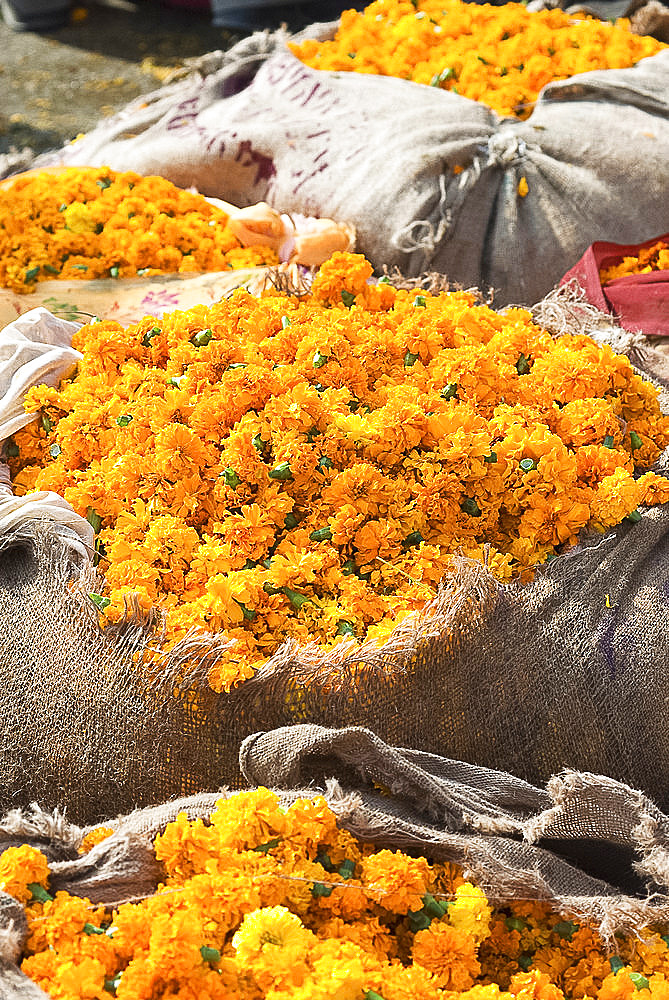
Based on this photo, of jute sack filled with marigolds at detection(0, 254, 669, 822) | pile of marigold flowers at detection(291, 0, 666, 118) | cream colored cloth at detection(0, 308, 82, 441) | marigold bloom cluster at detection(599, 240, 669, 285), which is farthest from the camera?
pile of marigold flowers at detection(291, 0, 666, 118)

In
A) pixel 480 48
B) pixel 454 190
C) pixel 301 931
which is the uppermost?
pixel 480 48

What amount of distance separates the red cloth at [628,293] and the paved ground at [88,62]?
295 centimetres

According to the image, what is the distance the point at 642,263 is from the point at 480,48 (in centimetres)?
94

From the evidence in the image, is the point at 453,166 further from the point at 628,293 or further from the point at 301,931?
the point at 301,931

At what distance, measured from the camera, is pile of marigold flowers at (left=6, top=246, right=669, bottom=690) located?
1446mm

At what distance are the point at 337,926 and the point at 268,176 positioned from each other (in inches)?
78.3

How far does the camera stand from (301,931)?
107 centimetres

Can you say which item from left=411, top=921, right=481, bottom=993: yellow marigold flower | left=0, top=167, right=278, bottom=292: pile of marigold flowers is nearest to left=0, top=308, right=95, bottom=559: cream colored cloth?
left=0, top=167, right=278, bottom=292: pile of marigold flowers

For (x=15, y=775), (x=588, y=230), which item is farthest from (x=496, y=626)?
(x=588, y=230)

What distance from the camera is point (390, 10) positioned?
3.00 m

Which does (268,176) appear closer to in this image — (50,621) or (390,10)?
(390,10)

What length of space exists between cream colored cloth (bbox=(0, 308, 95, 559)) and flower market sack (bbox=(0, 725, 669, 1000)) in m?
0.46

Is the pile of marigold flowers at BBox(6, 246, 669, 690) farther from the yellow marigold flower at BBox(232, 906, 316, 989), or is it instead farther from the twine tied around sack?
the twine tied around sack

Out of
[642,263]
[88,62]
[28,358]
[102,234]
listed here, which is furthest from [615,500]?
[88,62]
